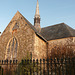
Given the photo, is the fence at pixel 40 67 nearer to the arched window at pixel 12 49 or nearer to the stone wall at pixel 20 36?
the arched window at pixel 12 49

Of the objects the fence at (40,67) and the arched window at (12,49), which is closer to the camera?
the fence at (40,67)

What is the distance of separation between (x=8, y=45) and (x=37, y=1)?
1774cm

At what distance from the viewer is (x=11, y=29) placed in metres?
15.6

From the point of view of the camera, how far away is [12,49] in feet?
47.2

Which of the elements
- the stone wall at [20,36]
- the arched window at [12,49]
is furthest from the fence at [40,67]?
the stone wall at [20,36]

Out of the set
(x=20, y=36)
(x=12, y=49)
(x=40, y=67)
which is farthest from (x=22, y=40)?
(x=40, y=67)

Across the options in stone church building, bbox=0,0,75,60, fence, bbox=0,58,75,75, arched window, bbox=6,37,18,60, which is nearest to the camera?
fence, bbox=0,58,75,75

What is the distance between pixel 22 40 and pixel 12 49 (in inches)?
87.4

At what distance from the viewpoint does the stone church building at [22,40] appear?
12.7 m

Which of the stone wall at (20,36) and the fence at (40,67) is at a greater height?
the stone wall at (20,36)

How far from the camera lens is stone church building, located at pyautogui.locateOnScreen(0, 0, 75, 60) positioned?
12.7m

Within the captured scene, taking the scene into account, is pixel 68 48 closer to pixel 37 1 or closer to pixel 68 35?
pixel 68 35

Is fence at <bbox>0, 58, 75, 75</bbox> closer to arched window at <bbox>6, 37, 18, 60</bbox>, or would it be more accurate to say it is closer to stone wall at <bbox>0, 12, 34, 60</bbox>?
arched window at <bbox>6, 37, 18, 60</bbox>

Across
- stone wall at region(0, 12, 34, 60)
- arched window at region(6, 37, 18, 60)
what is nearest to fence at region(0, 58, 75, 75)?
arched window at region(6, 37, 18, 60)
